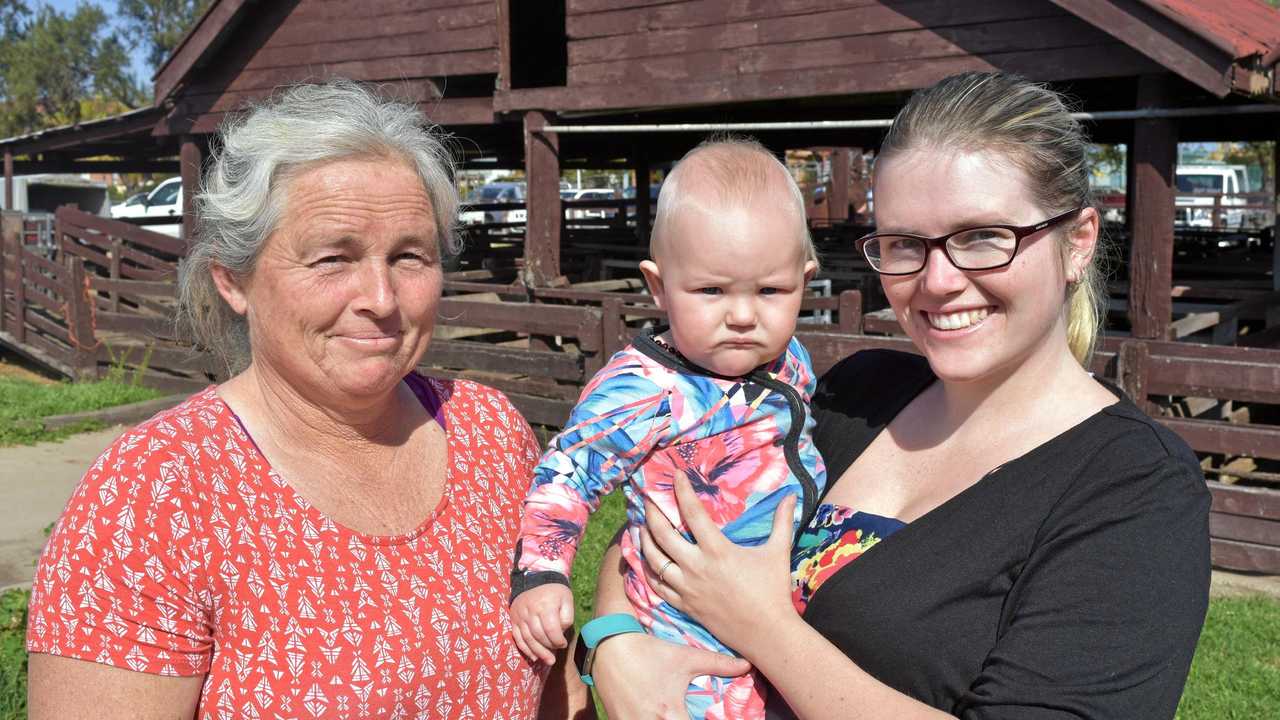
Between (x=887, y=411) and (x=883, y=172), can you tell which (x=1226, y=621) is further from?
(x=883, y=172)

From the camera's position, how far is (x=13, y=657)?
427 cm

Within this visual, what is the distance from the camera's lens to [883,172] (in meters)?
2.17

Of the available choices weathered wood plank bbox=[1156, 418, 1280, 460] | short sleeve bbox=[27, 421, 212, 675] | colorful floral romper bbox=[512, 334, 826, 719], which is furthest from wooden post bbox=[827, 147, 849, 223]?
short sleeve bbox=[27, 421, 212, 675]

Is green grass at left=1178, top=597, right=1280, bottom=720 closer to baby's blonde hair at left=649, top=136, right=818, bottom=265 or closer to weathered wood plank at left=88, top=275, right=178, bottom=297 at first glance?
baby's blonde hair at left=649, top=136, right=818, bottom=265

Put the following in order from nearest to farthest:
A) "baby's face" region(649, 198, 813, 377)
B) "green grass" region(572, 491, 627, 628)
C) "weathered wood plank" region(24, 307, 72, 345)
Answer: "baby's face" region(649, 198, 813, 377) → "green grass" region(572, 491, 627, 628) → "weathered wood plank" region(24, 307, 72, 345)

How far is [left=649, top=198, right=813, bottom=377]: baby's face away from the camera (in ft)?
8.21

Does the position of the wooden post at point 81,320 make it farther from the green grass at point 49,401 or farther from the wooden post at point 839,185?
the wooden post at point 839,185

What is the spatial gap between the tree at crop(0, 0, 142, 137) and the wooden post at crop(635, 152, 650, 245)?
50.3m

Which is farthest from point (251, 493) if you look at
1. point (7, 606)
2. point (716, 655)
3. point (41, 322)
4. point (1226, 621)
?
point (41, 322)

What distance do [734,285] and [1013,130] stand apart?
2.40 feet

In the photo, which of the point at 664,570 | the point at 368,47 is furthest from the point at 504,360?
the point at 664,570

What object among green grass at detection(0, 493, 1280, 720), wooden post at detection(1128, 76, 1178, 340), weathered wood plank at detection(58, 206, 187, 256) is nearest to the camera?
green grass at detection(0, 493, 1280, 720)

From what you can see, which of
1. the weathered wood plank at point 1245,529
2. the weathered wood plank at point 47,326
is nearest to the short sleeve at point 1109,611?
the weathered wood plank at point 1245,529

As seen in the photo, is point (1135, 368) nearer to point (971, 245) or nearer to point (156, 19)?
point (971, 245)
